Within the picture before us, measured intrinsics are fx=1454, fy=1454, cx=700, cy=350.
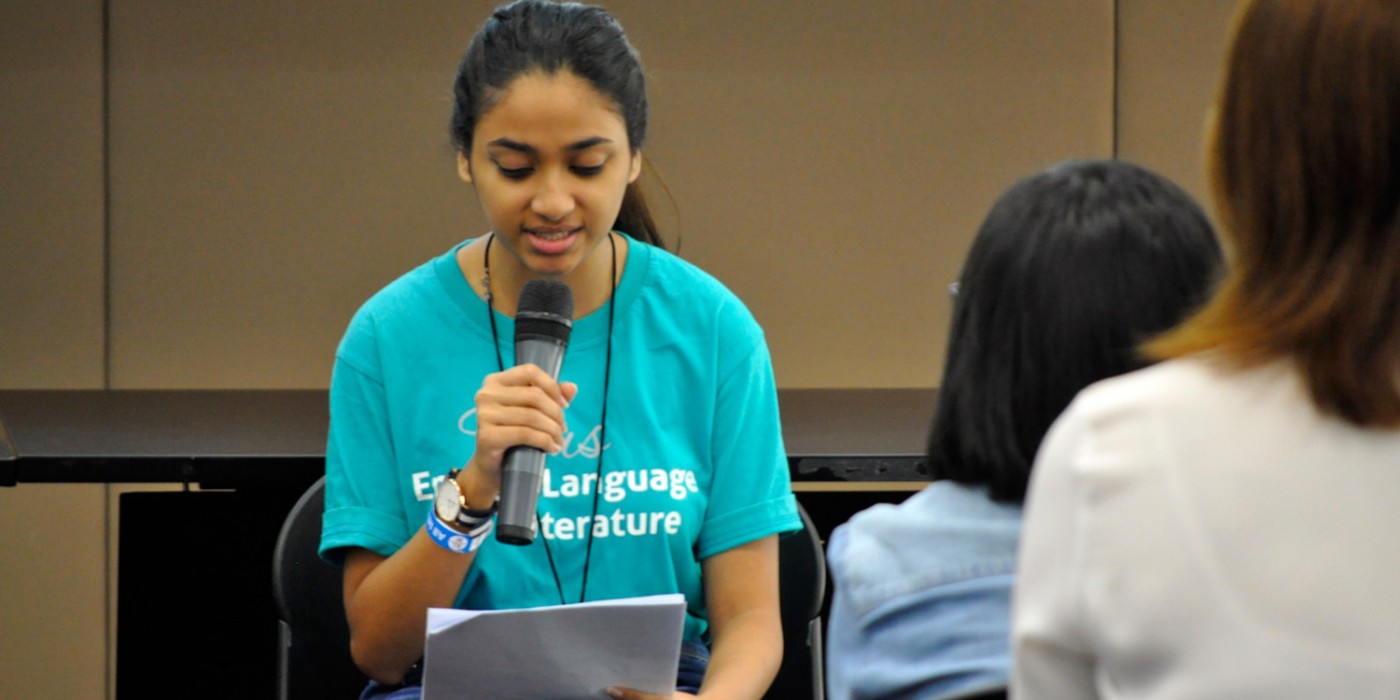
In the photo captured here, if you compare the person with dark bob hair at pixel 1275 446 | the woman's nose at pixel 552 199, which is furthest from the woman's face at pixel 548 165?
the person with dark bob hair at pixel 1275 446

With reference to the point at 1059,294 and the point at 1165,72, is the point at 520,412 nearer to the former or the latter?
the point at 1059,294

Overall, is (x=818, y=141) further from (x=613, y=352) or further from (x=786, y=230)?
(x=613, y=352)

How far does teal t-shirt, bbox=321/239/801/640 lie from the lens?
1.61 meters

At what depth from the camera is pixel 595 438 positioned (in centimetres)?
164

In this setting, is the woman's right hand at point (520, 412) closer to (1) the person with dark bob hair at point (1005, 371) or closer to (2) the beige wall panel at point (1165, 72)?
(1) the person with dark bob hair at point (1005, 371)

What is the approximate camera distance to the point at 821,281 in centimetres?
388

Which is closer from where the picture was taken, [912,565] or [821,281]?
[912,565]

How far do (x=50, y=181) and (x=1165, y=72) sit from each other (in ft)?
9.60

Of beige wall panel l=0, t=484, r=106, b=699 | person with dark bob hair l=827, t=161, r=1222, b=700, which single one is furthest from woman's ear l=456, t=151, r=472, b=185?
beige wall panel l=0, t=484, r=106, b=699

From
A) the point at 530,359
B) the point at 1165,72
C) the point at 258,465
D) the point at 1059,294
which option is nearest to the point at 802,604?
the point at 530,359

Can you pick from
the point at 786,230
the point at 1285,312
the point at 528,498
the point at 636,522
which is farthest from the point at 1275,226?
the point at 786,230

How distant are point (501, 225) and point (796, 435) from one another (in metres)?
1.12

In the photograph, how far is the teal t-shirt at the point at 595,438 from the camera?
5.28ft

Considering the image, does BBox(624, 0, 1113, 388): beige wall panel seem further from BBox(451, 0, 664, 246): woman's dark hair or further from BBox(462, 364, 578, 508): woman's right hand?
BBox(462, 364, 578, 508): woman's right hand
